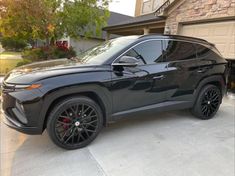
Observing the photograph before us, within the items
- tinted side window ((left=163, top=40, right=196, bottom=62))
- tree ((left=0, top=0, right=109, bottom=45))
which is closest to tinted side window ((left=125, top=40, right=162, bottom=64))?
tinted side window ((left=163, top=40, right=196, bottom=62))

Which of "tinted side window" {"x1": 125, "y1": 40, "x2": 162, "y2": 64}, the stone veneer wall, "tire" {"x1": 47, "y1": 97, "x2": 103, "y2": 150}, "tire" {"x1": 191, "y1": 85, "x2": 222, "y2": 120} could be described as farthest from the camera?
the stone veneer wall

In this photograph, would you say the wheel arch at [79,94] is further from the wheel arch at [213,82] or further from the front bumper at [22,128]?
the wheel arch at [213,82]

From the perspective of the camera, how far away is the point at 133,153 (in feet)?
8.98

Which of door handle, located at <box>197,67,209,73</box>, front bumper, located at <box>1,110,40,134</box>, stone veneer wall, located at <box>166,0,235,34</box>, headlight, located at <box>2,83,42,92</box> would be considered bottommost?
front bumper, located at <box>1,110,40,134</box>

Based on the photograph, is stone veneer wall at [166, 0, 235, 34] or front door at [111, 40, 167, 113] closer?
front door at [111, 40, 167, 113]

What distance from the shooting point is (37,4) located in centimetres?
793

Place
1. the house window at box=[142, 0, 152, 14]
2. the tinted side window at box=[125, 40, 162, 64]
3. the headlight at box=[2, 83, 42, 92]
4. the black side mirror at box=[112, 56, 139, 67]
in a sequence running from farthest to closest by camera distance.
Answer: the house window at box=[142, 0, 152, 14] < the tinted side window at box=[125, 40, 162, 64] < the black side mirror at box=[112, 56, 139, 67] < the headlight at box=[2, 83, 42, 92]

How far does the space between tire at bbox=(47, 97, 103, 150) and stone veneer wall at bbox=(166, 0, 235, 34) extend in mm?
5498

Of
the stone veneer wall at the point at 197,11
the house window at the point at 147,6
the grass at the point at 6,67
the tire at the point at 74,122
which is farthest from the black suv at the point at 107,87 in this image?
the house window at the point at 147,6

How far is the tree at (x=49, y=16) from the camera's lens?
795 cm

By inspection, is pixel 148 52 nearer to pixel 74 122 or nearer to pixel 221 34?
pixel 74 122

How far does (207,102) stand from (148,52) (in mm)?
1867

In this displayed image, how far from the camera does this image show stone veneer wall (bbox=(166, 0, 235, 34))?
19.0 ft

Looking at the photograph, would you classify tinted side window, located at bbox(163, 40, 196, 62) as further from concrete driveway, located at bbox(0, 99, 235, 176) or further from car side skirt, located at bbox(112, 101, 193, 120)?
concrete driveway, located at bbox(0, 99, 235, 176)
